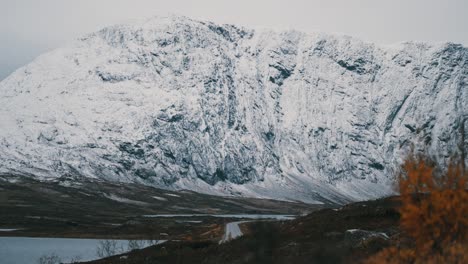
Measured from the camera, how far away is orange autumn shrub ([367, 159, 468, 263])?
28312mm

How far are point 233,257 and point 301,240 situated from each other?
7.53 meters

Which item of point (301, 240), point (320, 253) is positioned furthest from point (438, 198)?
point (301, 240)

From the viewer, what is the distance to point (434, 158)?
32781mm

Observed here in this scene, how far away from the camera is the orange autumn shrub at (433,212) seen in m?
28.3

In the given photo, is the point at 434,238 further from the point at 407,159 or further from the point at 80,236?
the point at 80,236

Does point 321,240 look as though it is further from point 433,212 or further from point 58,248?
point 58,248

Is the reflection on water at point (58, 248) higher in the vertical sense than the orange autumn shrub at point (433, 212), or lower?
lower

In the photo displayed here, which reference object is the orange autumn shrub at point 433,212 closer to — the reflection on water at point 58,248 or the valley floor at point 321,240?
the valley floor at point 321,240

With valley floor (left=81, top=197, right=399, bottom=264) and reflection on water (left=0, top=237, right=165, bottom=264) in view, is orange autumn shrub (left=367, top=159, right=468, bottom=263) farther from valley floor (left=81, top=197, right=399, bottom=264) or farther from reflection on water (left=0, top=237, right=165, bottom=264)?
reflection on water (left=0, top=237, right=165, bottom=264)

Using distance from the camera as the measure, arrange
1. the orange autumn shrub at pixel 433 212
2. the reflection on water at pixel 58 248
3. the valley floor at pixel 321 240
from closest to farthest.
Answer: the orange autumn shrub at pixel 433 212 → the valley floor at pixel 321 240 → the reflection on water at pixel 58 248

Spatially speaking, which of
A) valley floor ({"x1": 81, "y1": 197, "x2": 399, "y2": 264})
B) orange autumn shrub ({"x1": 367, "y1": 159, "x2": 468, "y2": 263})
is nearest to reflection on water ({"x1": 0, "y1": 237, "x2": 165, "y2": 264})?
valley floor ({"x1": 81, "y1": 197, "x2": 399, "y2": 264})

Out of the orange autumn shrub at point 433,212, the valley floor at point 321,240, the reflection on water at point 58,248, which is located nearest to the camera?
the orange autumn shrub at point 433,212

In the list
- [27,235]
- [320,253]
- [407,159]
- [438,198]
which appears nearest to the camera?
[320,253]

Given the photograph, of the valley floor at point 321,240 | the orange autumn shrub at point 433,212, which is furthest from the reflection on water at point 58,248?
the orange autumn shrub at point 433,212
